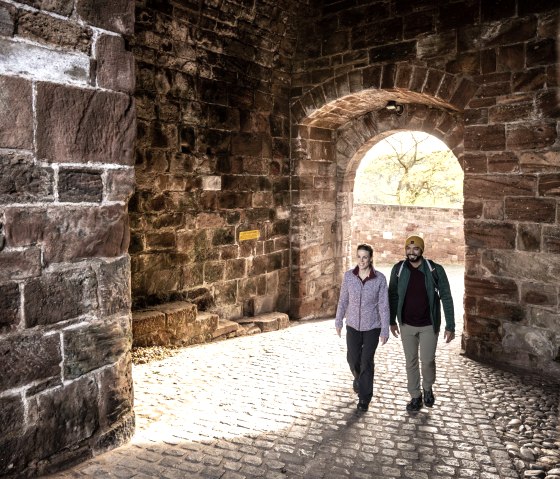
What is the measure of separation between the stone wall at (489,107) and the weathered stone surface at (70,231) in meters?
3.87

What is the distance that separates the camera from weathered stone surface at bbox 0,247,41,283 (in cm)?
212

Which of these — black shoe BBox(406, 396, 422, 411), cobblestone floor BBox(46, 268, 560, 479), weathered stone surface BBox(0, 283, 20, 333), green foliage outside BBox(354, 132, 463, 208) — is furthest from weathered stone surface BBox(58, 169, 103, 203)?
green foliage outside BBox(354, 132, 463, 208)

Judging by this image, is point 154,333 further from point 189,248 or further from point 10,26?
point 10,26

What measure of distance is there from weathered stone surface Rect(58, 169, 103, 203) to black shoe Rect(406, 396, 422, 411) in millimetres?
2655

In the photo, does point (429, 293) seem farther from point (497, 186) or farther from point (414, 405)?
point (497, 186)

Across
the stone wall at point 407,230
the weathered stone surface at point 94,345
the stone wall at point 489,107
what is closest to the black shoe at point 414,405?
the stone wall at point 489,107

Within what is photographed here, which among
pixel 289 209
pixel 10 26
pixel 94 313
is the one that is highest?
pixel 10 26

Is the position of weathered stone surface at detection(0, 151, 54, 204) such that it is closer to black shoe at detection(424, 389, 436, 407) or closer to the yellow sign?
black shoe at detection(424, 389, 436, 407)

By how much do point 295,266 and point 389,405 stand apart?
3.63 meters

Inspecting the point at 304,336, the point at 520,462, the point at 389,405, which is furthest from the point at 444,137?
the point at 520,462

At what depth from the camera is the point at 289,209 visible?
288 inches

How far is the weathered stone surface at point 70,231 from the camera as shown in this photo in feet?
7.11

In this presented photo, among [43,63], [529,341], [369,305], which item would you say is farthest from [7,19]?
[529,341]

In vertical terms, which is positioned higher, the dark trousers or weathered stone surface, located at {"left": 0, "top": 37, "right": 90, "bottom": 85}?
weathered stone surface, located at {"left": 0, "top": 37, "right": 90, "bottom": 85}
